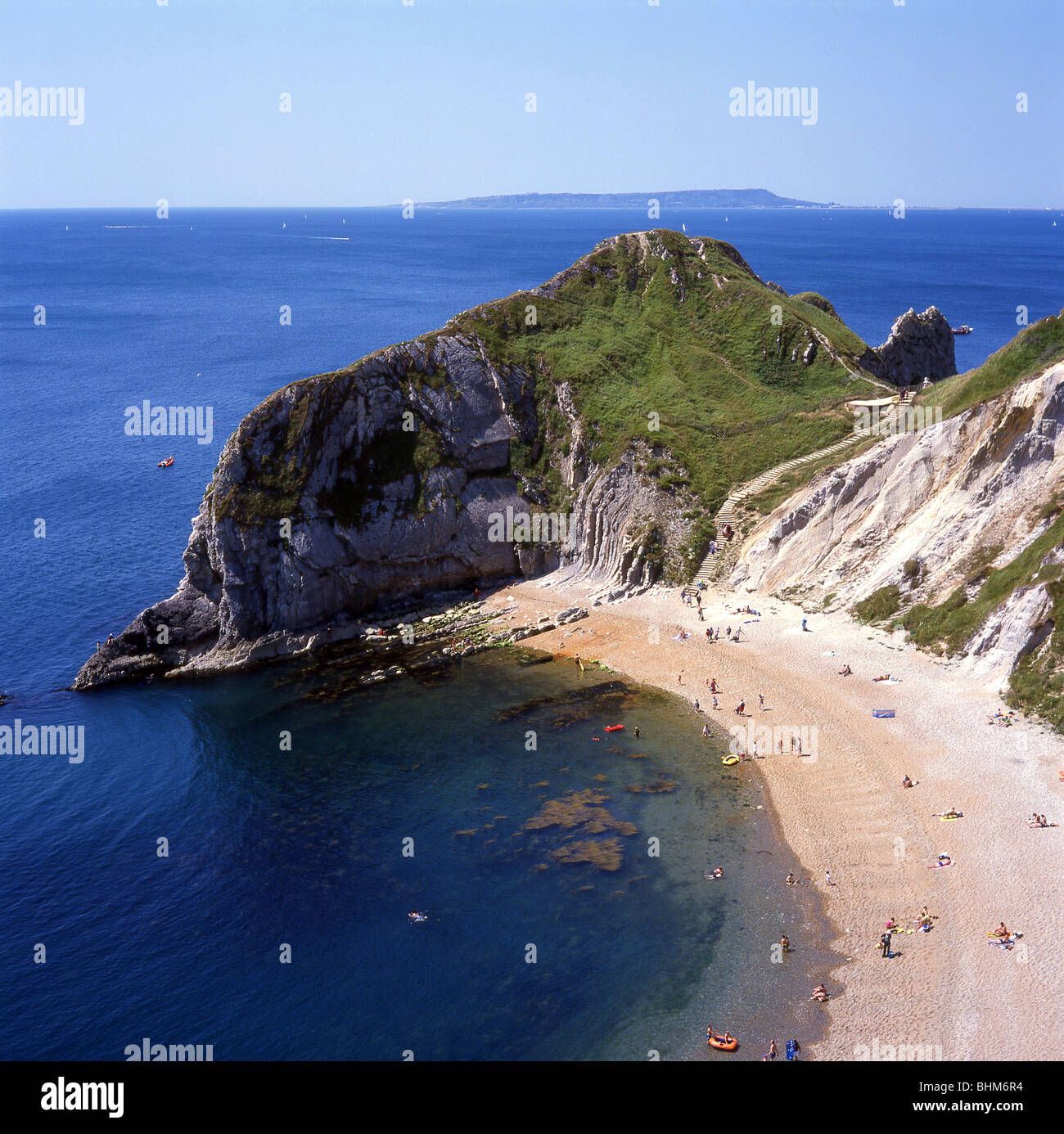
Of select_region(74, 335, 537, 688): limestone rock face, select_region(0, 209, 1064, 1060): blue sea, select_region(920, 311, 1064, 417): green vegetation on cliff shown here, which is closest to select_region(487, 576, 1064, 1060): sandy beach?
select_region(0, 209, 1064, 1060): blue sea

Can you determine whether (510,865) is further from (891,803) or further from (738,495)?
(738,495)

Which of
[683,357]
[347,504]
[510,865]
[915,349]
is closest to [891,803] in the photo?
[510,865]

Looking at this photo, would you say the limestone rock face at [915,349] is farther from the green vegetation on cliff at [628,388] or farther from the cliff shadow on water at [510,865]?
the cliff shadow on water at [510,865]

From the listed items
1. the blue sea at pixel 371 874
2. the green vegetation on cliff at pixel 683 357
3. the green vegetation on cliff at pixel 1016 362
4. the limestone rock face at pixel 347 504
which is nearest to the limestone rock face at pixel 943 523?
the green vegetation on cliff at pixel 1016 362

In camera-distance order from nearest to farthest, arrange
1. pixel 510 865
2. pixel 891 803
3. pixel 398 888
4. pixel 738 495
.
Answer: pixel 398 888 < pixel 510 865 < pixel 891 803 < pixel 738 495
